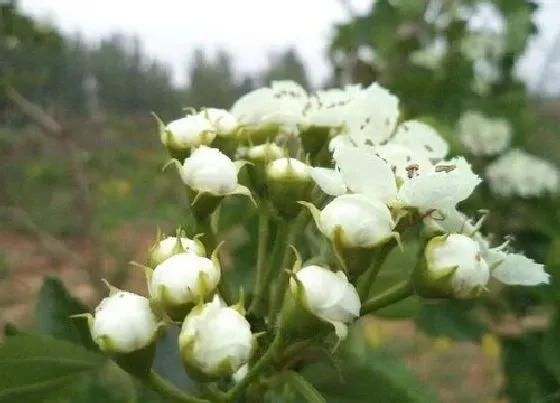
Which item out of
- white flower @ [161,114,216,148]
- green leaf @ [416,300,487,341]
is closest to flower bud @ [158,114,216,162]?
white flower @ [161,114,216,148]

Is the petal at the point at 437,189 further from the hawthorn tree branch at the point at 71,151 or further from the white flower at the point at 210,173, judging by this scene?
the hawthorn tree branch at the point at 71,151

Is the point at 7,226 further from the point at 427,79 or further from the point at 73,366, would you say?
the point at 73,366

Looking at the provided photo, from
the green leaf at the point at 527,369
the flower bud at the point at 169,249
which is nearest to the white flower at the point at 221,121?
the flower bud at the point at 169,249

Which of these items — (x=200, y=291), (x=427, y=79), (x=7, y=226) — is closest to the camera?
(x=200, y=291)

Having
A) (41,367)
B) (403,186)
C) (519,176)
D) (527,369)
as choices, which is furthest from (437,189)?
(519,176)

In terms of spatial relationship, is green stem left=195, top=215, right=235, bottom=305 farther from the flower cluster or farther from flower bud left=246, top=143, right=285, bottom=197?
the flower cluster

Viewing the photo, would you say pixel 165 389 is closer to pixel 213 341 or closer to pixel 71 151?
pixel 213 341

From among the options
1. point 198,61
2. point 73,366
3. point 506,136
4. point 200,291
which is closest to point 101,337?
point 200,291
